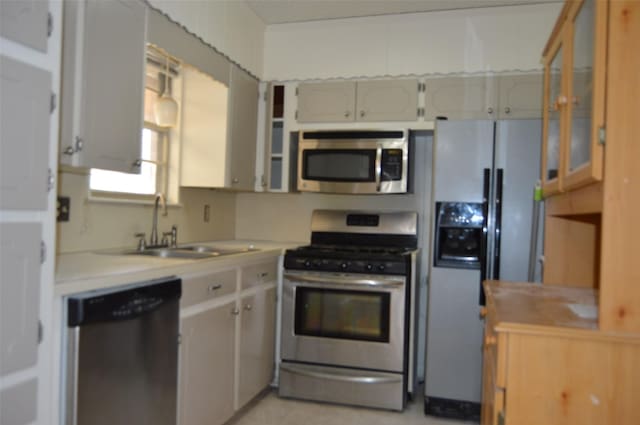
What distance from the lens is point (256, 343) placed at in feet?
9.75

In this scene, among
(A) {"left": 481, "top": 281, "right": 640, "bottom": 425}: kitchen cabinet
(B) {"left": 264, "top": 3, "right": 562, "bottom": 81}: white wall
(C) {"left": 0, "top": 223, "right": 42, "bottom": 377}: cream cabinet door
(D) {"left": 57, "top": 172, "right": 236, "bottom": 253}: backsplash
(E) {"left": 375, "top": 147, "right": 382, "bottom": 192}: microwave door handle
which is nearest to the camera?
(A) {"left": 481, "top": 281, "right": 640, "bottom": 425}: kitchen cabinet

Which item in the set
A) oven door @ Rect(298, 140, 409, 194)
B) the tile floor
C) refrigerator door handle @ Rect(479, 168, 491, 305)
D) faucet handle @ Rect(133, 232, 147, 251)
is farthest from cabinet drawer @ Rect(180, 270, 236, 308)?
refrigerator door handle @ Rect(479, 168, 491, 305)

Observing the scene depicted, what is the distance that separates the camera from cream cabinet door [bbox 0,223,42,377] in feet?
4.27

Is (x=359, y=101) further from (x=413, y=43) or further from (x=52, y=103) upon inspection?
(x=52, y=103)

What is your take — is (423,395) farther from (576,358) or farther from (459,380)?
(576,358)

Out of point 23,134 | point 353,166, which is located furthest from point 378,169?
point 23,134

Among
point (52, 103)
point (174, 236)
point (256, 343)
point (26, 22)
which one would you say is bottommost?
point (256, 343)

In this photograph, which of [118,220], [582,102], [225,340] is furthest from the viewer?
[118,220]

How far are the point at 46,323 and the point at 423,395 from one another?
252 cm

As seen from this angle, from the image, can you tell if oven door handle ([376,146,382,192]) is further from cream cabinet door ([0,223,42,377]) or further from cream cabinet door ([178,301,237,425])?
cream cabinet door ([0,223,42,377])

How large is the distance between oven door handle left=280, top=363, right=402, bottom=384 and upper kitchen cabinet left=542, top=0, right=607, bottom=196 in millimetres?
1588

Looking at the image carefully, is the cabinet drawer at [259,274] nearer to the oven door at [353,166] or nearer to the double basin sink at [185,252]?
the double basin sink at [185,252]

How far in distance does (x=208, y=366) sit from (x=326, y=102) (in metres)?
1.98

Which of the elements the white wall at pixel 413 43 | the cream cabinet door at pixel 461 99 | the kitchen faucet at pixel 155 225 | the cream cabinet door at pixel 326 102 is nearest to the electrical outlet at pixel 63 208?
the kitchen faucet at pixel 155 225
